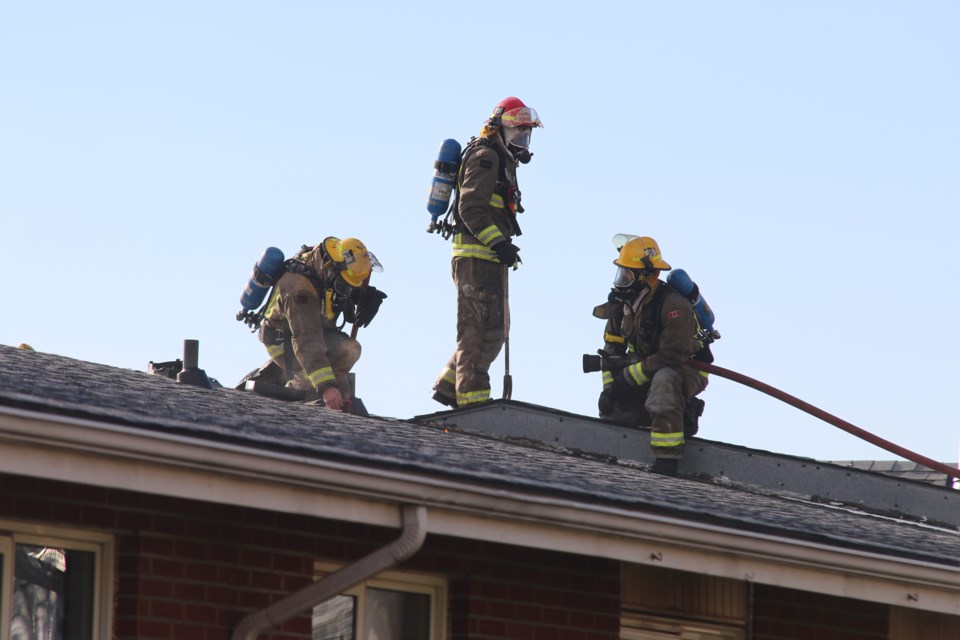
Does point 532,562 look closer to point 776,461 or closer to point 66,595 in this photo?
point 66,595

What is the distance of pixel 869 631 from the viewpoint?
10.3 meters

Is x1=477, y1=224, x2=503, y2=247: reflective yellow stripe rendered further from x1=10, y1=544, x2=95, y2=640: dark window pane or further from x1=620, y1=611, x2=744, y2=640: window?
x1=10, y1=544, x2=95, y2=640: dark window pane

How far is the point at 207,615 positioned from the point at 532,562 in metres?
1.77

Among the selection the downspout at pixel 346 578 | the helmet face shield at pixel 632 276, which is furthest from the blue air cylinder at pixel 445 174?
the downspout at pixel 346 578

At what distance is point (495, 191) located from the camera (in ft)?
48.3

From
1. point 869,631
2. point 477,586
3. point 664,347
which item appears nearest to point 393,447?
point 477,586

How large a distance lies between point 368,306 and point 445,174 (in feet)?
4.01

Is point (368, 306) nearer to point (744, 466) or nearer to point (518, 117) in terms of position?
point (518, 117)

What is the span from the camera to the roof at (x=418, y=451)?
23.5 feet

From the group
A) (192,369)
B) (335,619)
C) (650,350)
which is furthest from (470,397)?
(335,619)

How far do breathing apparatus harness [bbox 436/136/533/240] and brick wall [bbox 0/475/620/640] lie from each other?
20.2 ft

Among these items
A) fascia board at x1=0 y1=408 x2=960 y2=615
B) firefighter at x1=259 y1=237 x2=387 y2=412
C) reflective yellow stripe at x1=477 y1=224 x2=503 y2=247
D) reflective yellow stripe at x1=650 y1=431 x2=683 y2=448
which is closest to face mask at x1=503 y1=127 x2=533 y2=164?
reflective yellow stripe at x1=477 y1=224 x2=503 y2=247

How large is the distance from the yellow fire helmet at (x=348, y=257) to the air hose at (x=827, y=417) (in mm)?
2742

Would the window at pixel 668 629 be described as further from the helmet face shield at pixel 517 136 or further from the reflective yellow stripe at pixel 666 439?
the helmet face shield at pixel 517 136
